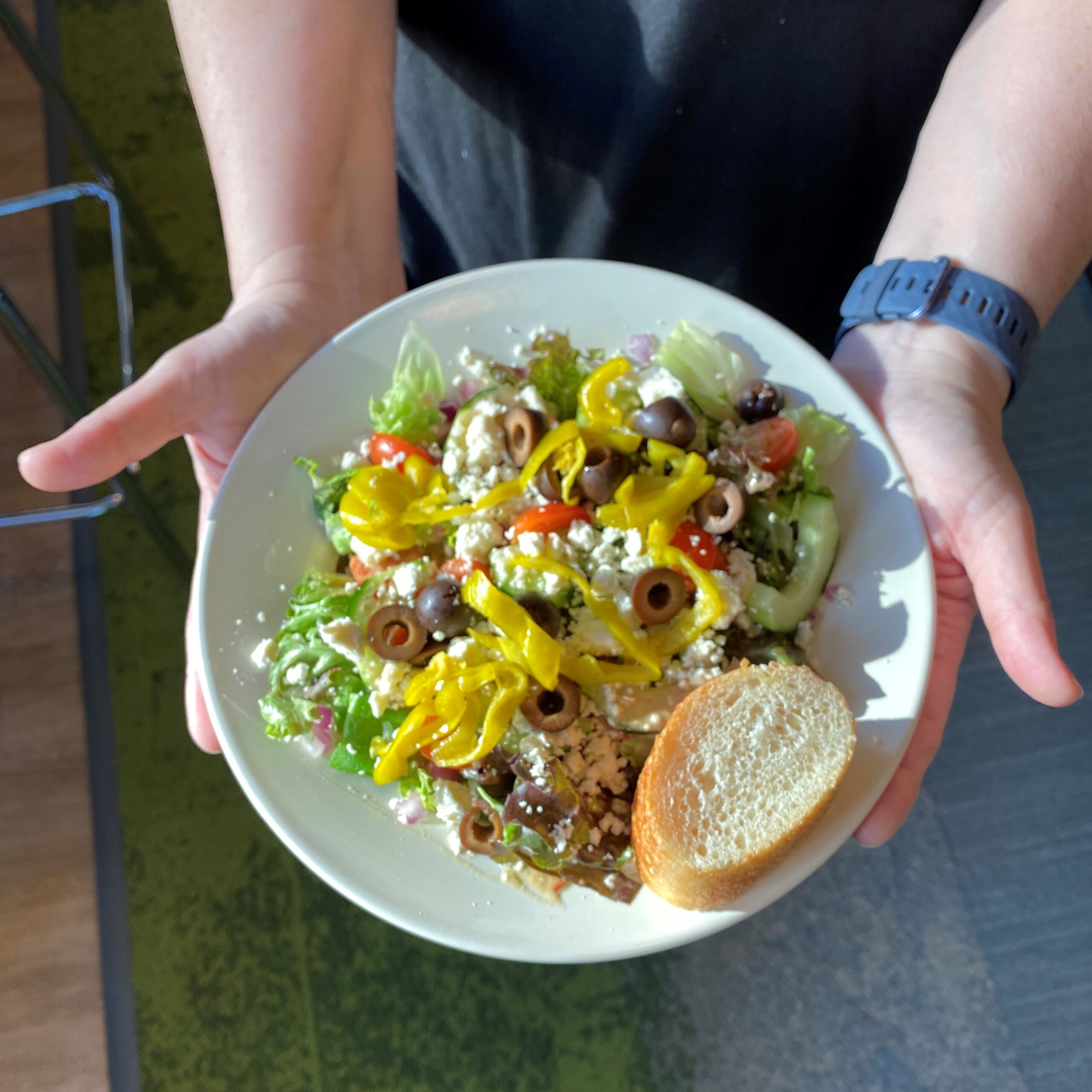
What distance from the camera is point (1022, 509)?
55.2 inches

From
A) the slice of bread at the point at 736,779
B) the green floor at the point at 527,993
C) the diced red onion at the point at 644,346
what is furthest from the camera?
the green floor at the point at 527,993

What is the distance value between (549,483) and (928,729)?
74 cm

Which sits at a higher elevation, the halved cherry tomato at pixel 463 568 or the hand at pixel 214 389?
the hand at pixel 214 389

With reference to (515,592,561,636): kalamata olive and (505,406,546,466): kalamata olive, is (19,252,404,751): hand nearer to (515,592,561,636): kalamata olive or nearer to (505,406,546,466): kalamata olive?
(505,406,546,466): kalamata olive

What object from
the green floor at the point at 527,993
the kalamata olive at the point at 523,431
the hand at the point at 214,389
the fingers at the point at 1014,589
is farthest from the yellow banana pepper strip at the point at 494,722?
Answer: the green floor at the point at 527,993

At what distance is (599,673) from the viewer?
1.45 m

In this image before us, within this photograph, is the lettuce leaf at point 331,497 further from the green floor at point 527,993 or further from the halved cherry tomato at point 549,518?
the green floor at point 527,993

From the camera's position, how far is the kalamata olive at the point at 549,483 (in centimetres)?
154

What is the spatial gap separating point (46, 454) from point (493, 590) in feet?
2.34

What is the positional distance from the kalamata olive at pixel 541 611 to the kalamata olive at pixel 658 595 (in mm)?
131

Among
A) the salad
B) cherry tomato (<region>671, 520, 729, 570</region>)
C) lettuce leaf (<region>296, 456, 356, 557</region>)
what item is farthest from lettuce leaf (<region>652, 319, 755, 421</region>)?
lettuce leaf (<region>296, 456, 356, 557</region>)

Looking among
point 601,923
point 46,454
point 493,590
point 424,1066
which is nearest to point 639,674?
point 493,590

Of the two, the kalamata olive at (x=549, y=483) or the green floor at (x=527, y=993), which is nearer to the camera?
the kalamata olive at (x=549, y=483)

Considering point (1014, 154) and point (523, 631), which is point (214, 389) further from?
point (1014, 154)
